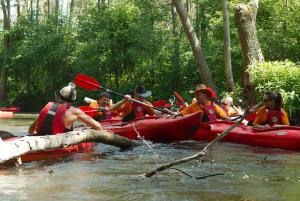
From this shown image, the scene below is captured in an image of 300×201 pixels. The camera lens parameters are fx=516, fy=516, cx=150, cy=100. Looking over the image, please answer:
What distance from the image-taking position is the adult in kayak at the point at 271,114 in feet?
27.8

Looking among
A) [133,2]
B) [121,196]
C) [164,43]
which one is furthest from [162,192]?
[133,2]

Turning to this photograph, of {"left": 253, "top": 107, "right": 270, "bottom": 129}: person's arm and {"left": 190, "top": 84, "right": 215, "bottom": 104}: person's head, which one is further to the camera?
{"left": 190, "top": 84, "right": 215, "bottom": 104}: person's head

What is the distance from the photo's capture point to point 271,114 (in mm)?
8719

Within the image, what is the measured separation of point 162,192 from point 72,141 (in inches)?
103

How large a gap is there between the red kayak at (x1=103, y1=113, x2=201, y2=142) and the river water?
1.12m

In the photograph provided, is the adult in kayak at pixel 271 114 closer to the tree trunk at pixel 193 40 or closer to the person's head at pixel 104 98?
the person's head at pixel 104 98

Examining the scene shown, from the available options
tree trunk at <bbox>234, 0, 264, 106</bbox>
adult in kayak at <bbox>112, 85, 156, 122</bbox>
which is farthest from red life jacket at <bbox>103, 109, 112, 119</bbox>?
tree trunk at <bbox>234, 0, 264, 106</bbox>

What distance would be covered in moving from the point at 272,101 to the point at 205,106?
1.60 metres

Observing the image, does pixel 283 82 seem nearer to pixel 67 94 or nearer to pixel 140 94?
pixel 140 94

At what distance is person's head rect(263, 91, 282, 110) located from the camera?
8.44 meters

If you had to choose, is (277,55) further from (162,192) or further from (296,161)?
(162,192)

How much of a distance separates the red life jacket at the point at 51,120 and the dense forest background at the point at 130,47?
920 cm

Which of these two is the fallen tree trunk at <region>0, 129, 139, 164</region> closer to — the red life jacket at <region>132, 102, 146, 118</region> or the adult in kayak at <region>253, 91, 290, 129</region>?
the red life jacket at <region>132, 102, 146, 118</region>

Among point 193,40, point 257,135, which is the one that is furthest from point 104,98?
point 193,40
